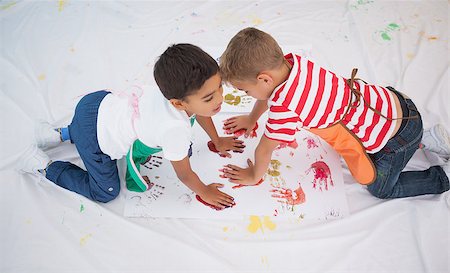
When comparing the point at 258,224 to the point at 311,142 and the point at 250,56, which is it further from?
the point at 250,56

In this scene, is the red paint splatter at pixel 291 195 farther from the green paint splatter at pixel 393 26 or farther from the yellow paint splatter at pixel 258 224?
the green paint splatter at pixel 393 26

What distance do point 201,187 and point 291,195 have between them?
282 mm

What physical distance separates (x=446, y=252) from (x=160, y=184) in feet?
2.80

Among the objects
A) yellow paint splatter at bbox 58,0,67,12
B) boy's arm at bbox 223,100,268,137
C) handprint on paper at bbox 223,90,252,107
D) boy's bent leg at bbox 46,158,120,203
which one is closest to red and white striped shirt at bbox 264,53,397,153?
boy's arm at bbox 223,100,268,137

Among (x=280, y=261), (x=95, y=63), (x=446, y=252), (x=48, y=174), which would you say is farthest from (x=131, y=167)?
(x=446, y=252)

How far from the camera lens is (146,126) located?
102 centimetres

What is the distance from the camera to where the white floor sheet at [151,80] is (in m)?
1.11

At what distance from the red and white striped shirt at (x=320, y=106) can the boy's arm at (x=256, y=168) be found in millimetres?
40

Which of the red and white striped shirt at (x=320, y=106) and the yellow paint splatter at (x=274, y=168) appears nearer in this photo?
the red and white striped shirt at (x=320, y=106)

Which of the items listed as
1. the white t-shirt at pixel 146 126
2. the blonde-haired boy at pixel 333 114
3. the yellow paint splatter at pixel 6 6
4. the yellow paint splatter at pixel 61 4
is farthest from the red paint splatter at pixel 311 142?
the yellow paint splatter at pixel 6 6

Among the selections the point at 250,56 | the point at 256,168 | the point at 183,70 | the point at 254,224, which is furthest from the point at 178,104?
the point at 254,224

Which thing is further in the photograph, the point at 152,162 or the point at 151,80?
the point at 151,80

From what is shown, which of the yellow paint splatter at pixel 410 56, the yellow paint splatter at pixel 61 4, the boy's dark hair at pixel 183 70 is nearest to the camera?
the boy's dark hair at pixel 183 70

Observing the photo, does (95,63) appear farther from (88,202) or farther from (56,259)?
(56,259)
